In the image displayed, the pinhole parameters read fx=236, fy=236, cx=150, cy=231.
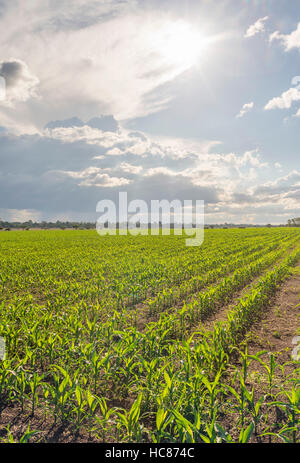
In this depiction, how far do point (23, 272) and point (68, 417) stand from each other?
39.9 feet

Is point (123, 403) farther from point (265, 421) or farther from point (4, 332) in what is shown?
point (4, 332)

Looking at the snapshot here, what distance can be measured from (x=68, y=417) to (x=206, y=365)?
235 centimetres

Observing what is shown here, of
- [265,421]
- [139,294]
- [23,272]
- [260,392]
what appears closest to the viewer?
[265,421]

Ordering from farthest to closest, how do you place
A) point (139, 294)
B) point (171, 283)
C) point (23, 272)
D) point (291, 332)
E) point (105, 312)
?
point (23, 272), point (171, 283), point (139, 294), point (105, 312), point (291, 332)

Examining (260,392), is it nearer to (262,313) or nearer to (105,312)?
(262,313)

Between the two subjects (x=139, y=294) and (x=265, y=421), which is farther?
(x=139, y=294)

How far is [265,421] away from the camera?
→ 3.04 m

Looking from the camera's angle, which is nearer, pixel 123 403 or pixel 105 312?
pixel 123 403

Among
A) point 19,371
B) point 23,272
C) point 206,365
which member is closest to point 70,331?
point 19,371

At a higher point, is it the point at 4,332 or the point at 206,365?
the point at 4,332

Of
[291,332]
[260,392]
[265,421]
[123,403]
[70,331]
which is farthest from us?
[291,332]

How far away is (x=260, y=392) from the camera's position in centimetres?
374
